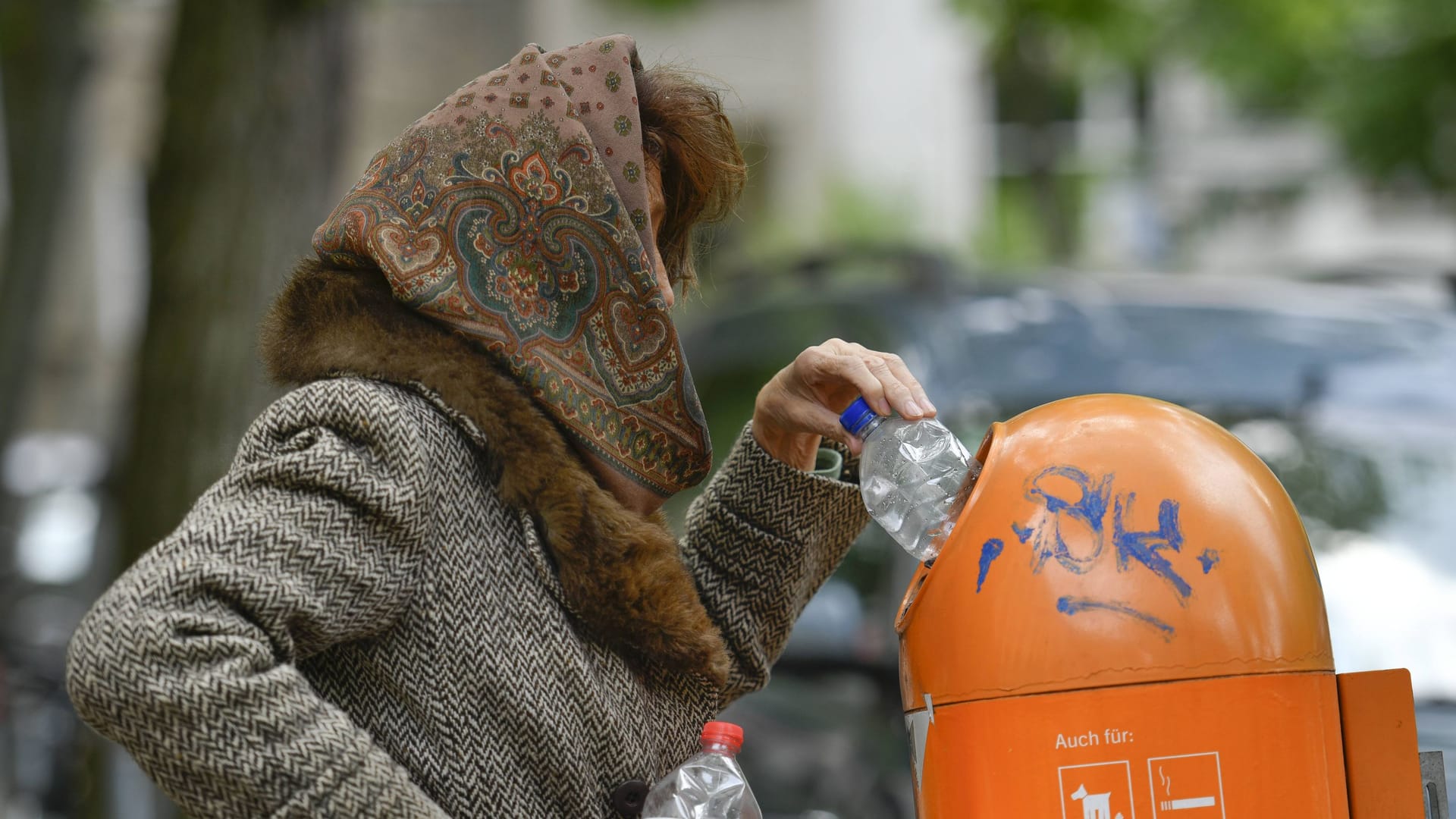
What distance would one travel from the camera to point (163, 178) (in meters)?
4.50

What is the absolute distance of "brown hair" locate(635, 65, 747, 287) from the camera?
200 cm

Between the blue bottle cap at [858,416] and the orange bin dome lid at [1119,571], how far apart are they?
0.17m

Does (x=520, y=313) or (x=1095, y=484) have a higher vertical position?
(x=520, y=313)

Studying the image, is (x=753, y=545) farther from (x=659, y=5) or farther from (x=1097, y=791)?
(x=659, y=5)

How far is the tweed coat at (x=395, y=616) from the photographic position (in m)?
1.51

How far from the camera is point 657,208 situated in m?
2.00

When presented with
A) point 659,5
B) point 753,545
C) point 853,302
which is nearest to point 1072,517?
point 753,545

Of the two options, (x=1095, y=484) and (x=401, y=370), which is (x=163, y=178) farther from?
(x=1095, y=484)

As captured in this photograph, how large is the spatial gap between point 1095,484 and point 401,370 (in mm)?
773

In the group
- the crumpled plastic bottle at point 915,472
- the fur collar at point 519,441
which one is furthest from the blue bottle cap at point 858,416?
the fur collar at point 519,441

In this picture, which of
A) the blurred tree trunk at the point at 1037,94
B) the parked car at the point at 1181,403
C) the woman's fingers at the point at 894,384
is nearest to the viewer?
the woman's fingers at the point at 894,384

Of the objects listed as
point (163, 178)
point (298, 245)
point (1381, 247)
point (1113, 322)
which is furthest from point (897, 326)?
point (1381, 247)

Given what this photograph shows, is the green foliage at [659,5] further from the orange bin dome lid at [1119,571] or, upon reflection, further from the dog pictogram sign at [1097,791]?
the dog pictogram sign at [1097,791]

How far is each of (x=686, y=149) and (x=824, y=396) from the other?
0.37 metres
